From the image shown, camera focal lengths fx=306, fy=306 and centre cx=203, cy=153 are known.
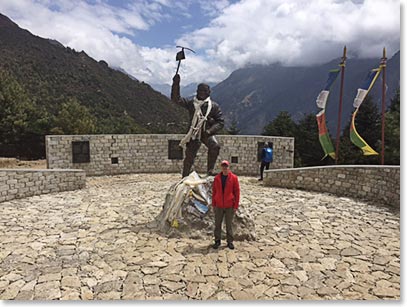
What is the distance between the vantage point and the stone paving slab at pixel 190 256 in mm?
4191

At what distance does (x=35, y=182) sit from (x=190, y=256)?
6.21 metres

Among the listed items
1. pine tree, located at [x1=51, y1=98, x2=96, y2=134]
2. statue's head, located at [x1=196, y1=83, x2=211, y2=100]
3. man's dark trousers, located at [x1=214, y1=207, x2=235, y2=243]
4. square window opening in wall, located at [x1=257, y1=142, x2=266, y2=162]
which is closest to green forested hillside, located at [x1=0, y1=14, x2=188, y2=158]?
pine tree, located at [x1=51, y1=98, x2=96, y2=134]

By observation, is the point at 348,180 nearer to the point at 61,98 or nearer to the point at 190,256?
the point at 190,256

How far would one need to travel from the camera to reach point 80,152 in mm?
12000

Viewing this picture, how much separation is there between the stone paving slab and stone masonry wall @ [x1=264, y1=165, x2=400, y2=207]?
0.71 meters

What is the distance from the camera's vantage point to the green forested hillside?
21.1 metres

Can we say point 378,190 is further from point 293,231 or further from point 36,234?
point 36,234

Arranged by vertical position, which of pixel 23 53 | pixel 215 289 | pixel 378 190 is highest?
pixel 23 53

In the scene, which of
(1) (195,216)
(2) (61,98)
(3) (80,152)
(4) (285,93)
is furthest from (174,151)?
(4) (285,93)

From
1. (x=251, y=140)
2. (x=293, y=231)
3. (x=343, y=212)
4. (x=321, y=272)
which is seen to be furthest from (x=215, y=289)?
(x=251, y=140)

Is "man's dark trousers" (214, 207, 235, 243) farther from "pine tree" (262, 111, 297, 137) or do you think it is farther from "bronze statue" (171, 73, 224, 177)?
"pine tree" (262, 111, 297, 137)

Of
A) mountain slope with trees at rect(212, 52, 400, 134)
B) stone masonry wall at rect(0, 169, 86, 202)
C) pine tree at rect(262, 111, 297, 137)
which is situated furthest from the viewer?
mountain slope with trees at rect(212, 52, 400, 134)

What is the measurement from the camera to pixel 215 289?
420 cm

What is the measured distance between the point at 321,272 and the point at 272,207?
11.2 feet
